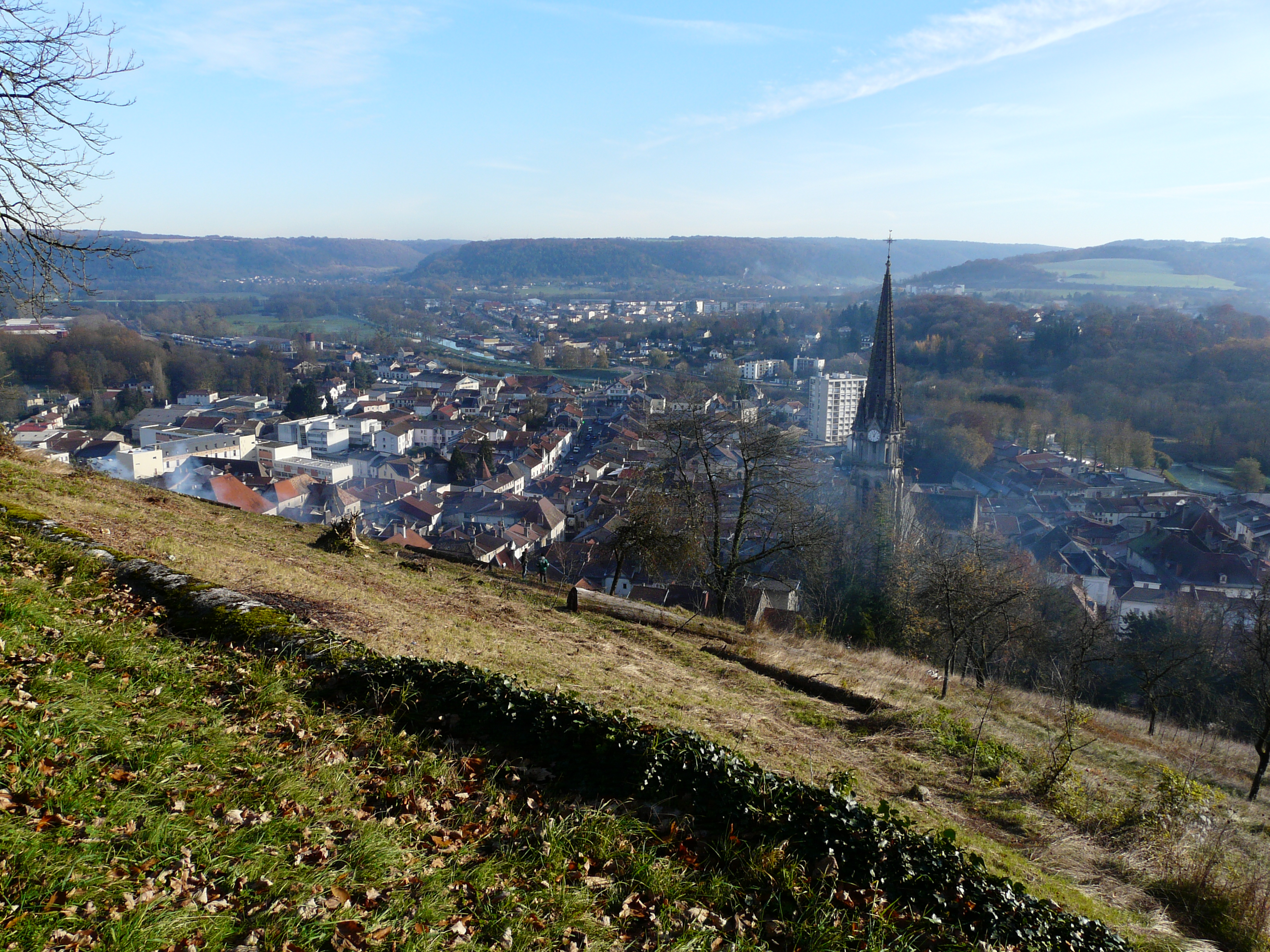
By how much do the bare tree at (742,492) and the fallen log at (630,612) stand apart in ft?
9.88

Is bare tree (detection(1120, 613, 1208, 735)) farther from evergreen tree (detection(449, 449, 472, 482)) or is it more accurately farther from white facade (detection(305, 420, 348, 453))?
white facade (detection(305, 420, 348, 453))

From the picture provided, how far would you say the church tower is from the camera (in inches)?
1363

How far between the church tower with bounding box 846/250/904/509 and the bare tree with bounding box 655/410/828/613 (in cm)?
1997

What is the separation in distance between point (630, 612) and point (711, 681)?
2840 mm

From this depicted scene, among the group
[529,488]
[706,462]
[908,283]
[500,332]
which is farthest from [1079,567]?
[908,283]

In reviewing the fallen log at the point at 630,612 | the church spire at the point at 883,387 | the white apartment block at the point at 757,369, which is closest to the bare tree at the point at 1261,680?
the fallen log at the point at 630,612

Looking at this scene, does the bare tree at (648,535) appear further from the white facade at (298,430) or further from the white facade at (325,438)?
the white facade at (325,438)

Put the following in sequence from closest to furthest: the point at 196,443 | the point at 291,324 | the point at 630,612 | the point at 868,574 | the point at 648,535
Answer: the point at 630,612, the point at 648,535, the point at 868,574, the point at 196,443, the point at 291,324

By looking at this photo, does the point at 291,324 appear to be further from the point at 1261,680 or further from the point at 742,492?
the point at 1261,680

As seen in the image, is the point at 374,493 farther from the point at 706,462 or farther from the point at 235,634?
the point at 235,634

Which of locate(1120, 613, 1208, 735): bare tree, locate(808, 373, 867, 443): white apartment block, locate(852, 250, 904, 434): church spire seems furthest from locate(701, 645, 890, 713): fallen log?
locate(808, 373, 867, 443): white apartment block

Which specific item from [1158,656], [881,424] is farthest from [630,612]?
[881,424]

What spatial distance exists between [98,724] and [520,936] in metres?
2.16

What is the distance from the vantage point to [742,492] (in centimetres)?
1491
